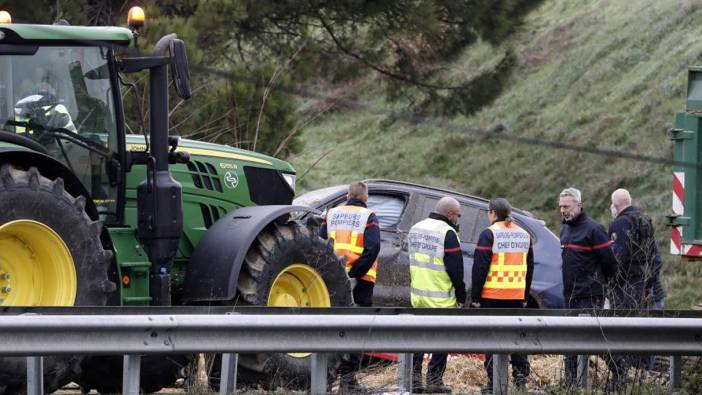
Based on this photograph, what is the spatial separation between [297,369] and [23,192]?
2488 mm

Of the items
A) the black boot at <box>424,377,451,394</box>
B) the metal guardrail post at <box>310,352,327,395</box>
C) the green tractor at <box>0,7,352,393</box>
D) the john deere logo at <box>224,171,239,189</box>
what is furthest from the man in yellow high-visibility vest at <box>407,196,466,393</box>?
the metal guardrail post at <box>310,352,327,395</box>

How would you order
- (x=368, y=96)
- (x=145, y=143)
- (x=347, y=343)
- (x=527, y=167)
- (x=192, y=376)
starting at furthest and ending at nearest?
(x=368, y=96), (x=527, y=167), (x=145, y=143), (x=192, y=376), (x=347, y=343)

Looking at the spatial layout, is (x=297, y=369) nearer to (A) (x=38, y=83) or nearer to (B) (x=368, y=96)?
(A) (x=38, y=83)

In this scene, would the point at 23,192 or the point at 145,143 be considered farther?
the point at 145,143

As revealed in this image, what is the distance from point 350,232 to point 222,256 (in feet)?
6.63

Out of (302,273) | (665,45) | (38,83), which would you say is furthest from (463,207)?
(665,45)

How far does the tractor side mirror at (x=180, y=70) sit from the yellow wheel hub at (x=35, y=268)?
4.06ft

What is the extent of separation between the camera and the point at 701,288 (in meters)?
17.3

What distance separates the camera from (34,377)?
20.7 ft

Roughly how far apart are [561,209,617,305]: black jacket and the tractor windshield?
374 cm

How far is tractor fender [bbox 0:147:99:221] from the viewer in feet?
24.5

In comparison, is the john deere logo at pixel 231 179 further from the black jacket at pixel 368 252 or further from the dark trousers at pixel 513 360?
the dark trousers at pixel 513 360

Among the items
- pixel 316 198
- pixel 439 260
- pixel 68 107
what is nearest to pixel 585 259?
pixel 439 260

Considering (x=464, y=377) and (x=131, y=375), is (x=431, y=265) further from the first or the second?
(x=131, y=375)
